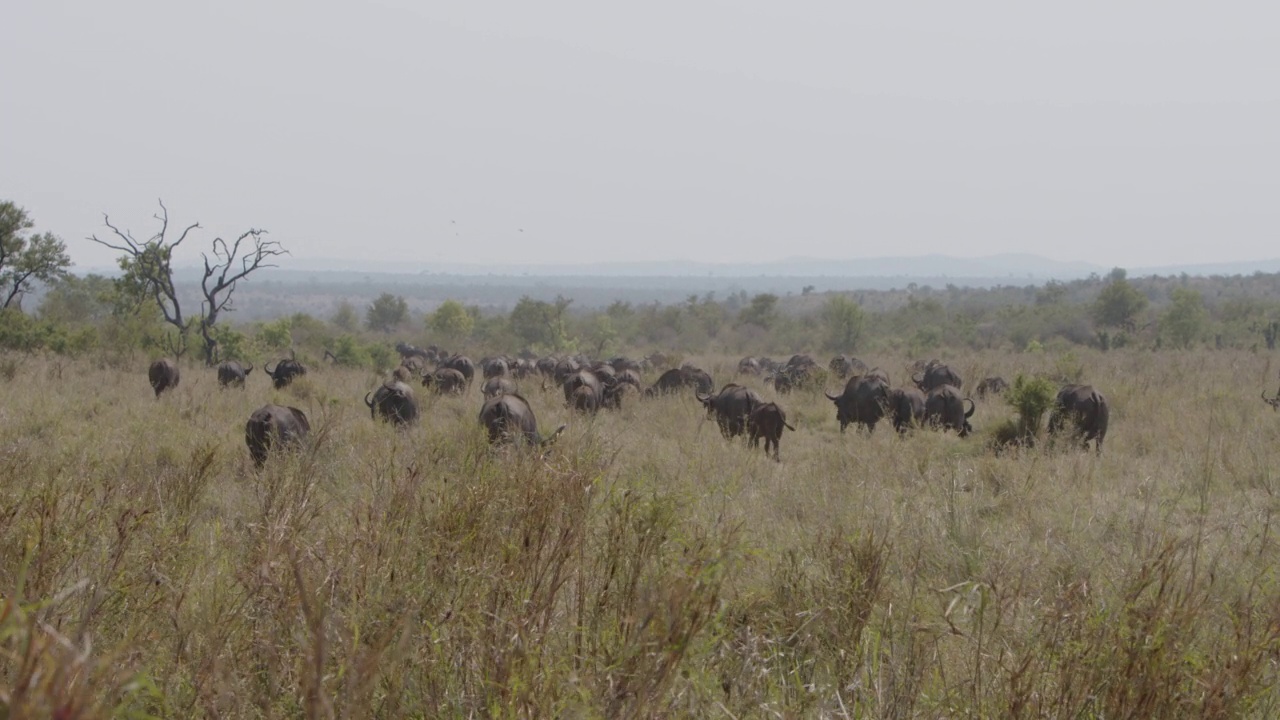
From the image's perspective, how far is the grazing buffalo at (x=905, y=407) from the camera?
1375 centimetres

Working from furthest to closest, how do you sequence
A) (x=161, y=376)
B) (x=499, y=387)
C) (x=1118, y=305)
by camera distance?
(x=1118, y=305) → (x=161, y=376) → (x=499, y=387)

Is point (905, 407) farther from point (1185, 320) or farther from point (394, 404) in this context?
point (1185, 320)

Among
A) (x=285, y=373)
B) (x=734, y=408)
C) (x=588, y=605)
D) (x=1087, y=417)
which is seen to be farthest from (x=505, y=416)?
(x=285, y=373)

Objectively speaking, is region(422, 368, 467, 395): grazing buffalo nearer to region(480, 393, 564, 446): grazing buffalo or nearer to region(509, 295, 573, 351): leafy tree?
region(480, 393, 564, 446): grazing buffalo

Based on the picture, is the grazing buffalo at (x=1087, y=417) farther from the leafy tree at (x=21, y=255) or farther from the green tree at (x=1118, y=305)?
the green tree at (x=1118, y=305)

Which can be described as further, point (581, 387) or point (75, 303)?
point (75, 303)

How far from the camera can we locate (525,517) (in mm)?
3588

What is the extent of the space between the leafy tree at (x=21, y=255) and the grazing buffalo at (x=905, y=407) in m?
28.0

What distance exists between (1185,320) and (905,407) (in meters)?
35.0

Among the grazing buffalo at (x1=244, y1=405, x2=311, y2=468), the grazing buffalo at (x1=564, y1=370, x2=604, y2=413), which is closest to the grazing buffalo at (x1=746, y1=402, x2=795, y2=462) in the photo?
the grazing buffalo at (x1=564, y1=370, x2=604, y2=413)

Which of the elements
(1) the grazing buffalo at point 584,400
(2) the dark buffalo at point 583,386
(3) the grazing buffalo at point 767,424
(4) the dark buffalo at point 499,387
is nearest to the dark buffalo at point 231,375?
(4) the dark buffalo at point 499,387

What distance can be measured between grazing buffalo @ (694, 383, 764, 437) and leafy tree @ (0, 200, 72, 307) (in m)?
25.6

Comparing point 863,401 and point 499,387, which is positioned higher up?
point 499,387

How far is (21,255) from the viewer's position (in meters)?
29.9
